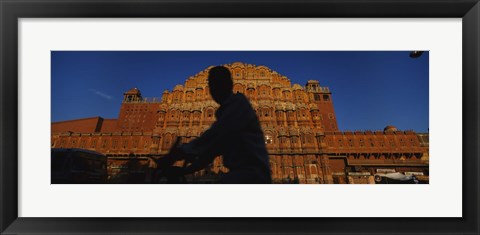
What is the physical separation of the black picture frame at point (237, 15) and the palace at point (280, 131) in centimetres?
1346

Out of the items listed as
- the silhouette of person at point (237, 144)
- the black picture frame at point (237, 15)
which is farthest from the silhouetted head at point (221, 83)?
the black picture frame at point (237, 15)

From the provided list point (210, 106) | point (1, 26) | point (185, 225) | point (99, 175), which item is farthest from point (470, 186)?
point (210, 106)

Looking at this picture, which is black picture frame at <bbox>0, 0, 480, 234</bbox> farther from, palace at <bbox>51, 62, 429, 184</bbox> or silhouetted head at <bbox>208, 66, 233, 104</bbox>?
palace at <bbox>51, 62, 429, 184</bbox>

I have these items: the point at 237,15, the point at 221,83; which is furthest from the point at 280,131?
the point at 221,83

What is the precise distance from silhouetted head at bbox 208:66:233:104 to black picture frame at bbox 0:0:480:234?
1160 mm

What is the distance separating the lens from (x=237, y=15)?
11.9ft

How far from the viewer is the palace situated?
62.7 ft

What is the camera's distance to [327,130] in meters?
27.1

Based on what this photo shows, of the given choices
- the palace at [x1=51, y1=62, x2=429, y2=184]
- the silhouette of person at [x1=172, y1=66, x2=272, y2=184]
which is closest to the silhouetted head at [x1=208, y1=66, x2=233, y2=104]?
the silhouette of person at [x1=172, y1=66, x2=272, y2=184]

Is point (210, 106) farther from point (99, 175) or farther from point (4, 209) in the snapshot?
point (4, 209)

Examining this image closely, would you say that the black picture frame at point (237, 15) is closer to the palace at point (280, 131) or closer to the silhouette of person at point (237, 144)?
the silhouette of person at point (237, 144)

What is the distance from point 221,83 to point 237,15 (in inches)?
48.5

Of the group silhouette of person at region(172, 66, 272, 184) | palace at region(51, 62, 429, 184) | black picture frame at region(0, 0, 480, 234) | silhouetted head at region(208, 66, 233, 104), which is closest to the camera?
silhouette of person at region(172, 66, 272, 184)

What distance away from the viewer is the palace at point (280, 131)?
1912 cm
